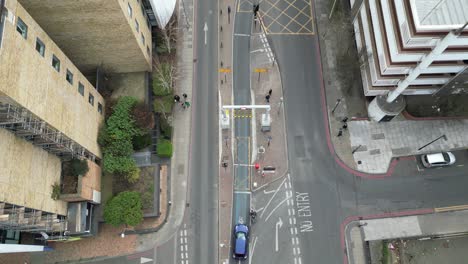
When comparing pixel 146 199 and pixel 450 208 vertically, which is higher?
pixel 146 199

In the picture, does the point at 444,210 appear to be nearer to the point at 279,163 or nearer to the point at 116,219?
the point at 279,163

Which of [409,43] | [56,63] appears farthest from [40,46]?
[409,43]

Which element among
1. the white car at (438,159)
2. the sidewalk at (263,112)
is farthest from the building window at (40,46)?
the white car at (438,159)

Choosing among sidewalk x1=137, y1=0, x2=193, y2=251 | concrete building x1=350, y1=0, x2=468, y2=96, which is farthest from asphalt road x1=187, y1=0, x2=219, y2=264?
concrete building x1=350, y1=0, x2=468, y2=96

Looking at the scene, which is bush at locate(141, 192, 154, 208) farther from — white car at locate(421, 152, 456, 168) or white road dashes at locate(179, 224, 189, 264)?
white car at locate(421, 152, 456, 168)

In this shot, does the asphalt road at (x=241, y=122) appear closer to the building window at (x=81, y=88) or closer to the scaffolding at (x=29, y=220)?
the building window at (x=81, y=88)

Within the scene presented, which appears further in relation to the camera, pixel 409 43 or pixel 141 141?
pixel 141 141

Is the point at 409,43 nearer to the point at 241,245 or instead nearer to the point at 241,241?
the point at 241,241
